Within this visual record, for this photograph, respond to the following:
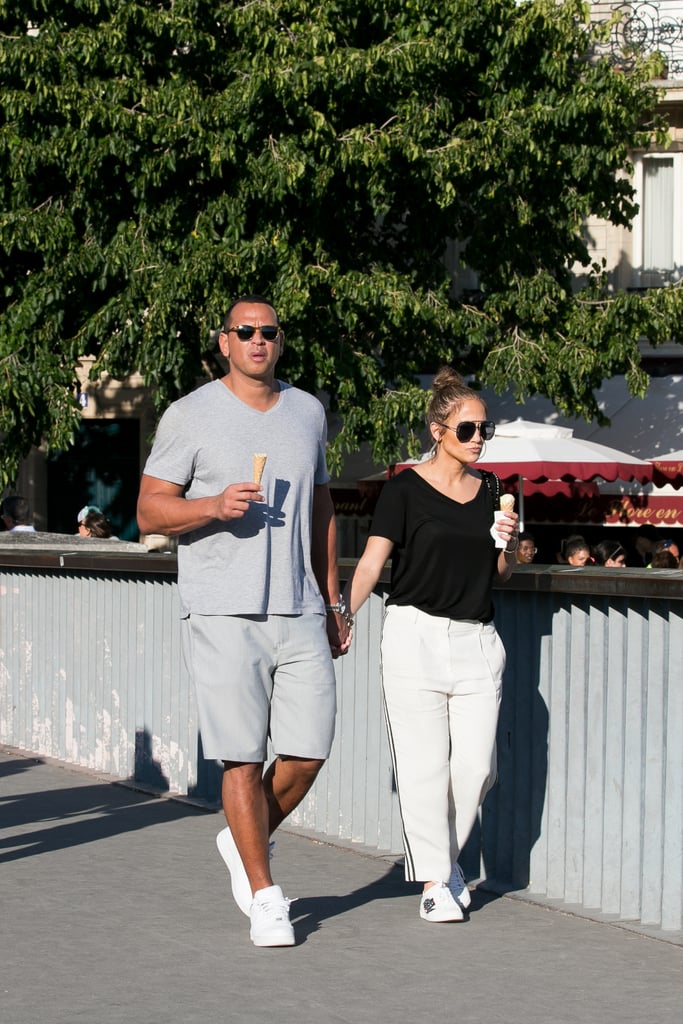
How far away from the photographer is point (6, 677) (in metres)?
10.5

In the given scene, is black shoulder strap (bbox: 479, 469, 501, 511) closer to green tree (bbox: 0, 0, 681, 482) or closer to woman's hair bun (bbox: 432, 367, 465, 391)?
woman's hair bun (bbox: 432, 367, 465, 391)

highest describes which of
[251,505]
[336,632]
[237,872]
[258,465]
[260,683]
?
[258,465]

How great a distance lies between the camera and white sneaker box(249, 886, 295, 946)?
5043mm

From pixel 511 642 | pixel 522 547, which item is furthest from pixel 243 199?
pixel 511 642

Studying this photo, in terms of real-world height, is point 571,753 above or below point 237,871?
above

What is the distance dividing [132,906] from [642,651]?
6.13 ft

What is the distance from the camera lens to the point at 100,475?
27.6 metres

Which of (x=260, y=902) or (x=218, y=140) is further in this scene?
(x=218, y=140)

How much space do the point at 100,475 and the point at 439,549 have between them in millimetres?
22402

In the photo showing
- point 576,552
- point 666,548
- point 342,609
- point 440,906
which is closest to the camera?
point 440,906

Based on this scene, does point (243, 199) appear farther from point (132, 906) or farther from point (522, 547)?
point (132, 906)

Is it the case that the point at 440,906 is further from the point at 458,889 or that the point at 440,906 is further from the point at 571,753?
the point at 571,753

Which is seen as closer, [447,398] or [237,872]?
[237,872]

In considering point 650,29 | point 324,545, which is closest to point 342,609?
point 324,545
